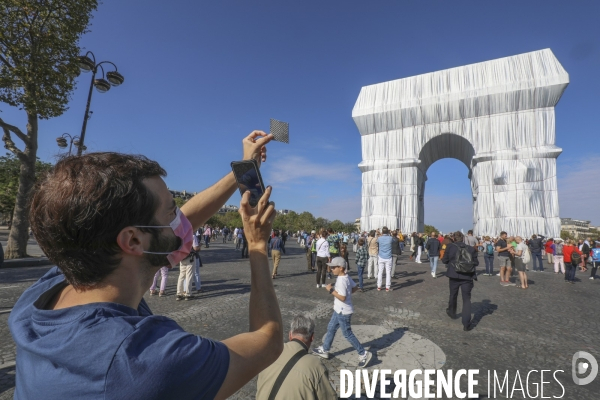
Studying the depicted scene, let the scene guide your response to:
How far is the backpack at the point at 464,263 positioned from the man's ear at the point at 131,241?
5.96 m

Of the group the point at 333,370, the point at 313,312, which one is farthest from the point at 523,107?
the point at 333,370

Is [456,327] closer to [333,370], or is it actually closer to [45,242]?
[333,370]

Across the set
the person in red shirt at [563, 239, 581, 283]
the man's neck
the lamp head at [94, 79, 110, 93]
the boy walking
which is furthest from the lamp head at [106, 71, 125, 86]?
the person in red shirt at [563, 239, 581, 283]

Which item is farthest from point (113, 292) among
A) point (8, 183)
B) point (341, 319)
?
point (8, 183)

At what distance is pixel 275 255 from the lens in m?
9.80

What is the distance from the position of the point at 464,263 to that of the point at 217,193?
216 inches

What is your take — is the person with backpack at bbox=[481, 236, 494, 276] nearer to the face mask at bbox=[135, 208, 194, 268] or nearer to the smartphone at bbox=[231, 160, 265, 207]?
the smartphone at bbox=[231, 160, 265, 207]

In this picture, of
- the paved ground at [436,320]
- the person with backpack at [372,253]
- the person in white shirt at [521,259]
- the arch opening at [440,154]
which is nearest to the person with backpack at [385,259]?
the paved ground at [436,320]

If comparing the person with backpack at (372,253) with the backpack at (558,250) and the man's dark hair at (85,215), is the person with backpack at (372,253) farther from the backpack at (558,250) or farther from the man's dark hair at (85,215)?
the man's dark hair at (85,215)

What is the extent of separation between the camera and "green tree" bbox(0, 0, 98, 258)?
10.6m

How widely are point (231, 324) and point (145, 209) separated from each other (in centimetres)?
479

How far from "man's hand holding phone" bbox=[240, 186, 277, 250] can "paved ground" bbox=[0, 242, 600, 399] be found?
8.94 feet

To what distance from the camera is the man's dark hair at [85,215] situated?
84 centimetres

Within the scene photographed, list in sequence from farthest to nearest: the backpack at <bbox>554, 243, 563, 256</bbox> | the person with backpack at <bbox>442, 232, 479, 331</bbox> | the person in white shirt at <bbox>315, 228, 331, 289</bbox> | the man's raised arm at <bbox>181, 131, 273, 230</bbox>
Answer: the backpack at <bbox>554, 243, 563, 256</bbox>
the person in white shirt at <bbox>315, 228, 331, 289</bbox>
the person with backpack at <bbox>442, 232, 479, 331</bbox>
the man's raised arm at <bbox>181, 131, 273, 230</bbox>
